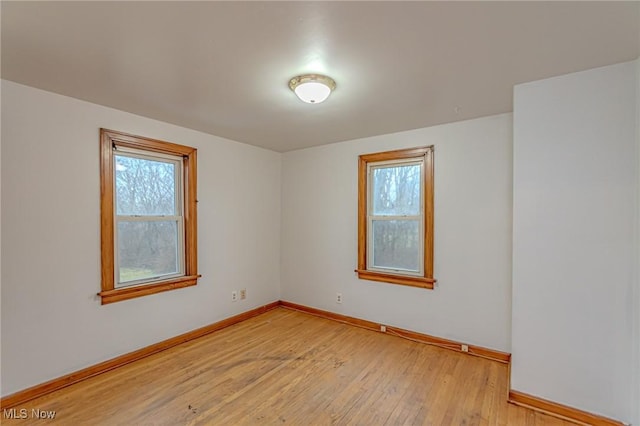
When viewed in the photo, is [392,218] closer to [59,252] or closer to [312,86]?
[312,86]

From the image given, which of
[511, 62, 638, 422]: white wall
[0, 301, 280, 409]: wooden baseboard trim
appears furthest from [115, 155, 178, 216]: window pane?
[511, 62, 638, 422]: white wall

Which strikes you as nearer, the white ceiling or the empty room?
the white ceiling

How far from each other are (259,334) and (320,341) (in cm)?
72

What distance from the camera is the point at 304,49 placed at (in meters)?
1.69

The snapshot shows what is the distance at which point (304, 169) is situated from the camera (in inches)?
165

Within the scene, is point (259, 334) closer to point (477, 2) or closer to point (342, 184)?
point (342, 184)

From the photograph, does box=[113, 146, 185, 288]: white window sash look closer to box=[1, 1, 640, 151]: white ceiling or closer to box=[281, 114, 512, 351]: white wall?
box=[1, 1, 640, 151]: white ceiling

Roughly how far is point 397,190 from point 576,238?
173cm

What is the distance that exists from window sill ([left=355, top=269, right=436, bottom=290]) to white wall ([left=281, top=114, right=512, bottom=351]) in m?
0.06

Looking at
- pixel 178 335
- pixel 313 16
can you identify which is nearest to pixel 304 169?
pixel 178 335

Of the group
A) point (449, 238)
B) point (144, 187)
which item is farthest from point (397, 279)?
point (144, 187)

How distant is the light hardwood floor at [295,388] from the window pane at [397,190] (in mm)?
1465

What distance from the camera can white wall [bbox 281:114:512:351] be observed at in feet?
9.16

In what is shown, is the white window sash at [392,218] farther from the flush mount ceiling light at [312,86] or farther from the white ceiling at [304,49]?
the flush mount ceiling light at [312,86]
